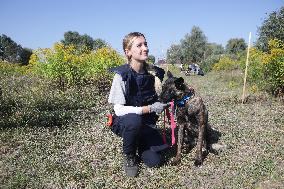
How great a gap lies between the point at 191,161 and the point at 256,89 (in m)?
6.23

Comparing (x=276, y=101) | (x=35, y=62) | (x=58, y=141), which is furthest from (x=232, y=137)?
(x=35, y=62)

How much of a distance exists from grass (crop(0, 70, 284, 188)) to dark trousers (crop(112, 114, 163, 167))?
0.19 m

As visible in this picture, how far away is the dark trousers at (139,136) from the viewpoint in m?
4.38

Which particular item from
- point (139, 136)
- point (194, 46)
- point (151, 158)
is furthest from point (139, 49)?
point (194, 46)

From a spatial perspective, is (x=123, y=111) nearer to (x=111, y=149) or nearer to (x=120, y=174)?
(x=120, y=174)

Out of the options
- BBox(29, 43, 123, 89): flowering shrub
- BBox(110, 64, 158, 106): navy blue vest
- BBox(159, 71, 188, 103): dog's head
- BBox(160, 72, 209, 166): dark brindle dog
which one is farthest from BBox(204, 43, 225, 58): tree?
BBox(110, 64, 158, 106): navy blue vest

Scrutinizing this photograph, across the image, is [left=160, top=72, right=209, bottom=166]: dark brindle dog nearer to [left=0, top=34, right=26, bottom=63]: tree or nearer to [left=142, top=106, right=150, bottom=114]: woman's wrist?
[left=142, top=106, right=150, bottom=114]: woman's wrist

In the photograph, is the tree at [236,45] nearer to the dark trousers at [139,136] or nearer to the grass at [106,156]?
the grass at [106,156]

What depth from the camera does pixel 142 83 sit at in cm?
459

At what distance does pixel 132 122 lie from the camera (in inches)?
171

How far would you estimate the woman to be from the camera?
4.38m

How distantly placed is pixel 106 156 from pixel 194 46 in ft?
160

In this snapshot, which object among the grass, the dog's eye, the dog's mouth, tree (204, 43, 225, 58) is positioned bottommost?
the grass

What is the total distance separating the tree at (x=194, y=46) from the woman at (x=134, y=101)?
48.4m
